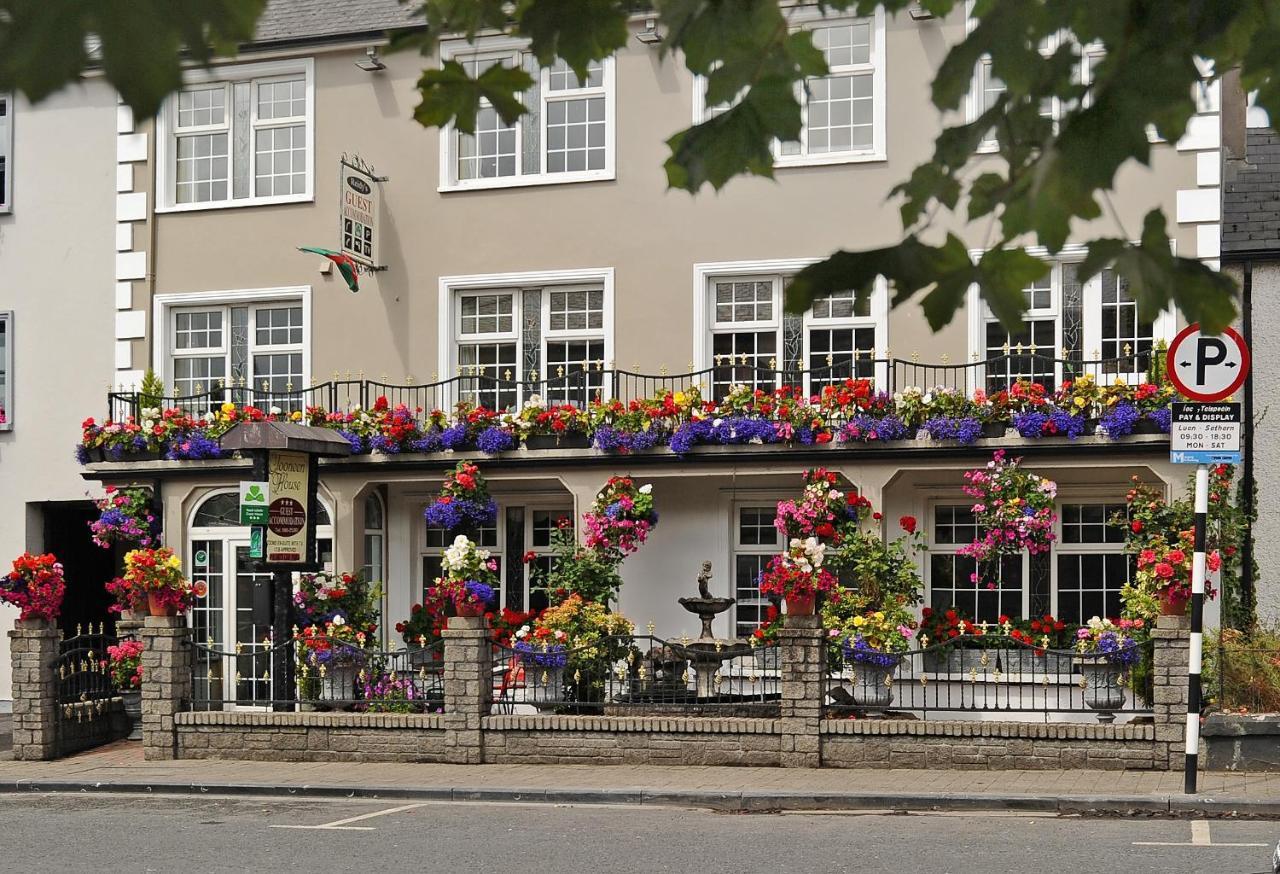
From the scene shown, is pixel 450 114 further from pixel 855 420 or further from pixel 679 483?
pixel 679 483

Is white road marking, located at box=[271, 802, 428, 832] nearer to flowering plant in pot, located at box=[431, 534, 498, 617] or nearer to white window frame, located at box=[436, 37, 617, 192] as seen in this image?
flowering plant in pot, located at box=[431, 534, 498, 617]

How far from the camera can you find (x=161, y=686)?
54.7 feet

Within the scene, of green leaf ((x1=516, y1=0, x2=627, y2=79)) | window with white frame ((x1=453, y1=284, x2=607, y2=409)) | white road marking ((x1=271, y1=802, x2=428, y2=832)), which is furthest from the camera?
window with white frame ((x1=453, y1=284, x2=607, y2=409))

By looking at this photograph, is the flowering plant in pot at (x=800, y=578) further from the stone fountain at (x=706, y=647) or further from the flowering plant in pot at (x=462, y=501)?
the flowering plant in pot at (x=462, y=501)

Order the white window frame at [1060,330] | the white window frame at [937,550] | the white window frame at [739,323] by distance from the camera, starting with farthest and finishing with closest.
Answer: the white window frame at [739,323] < the white window frame at [937,550] < the white window frame at [1060,330]

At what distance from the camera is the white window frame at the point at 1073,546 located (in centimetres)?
1919

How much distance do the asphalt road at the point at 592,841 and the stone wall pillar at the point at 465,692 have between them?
84.1 inches

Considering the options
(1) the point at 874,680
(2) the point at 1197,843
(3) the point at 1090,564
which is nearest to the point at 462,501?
(1) the point at 874,680

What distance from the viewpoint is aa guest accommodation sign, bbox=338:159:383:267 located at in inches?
795

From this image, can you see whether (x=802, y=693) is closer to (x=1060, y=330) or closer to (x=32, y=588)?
(x=1060, y=330)

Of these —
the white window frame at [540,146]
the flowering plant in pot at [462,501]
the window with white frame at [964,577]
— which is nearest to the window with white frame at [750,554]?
the window with white frame at [964,577]

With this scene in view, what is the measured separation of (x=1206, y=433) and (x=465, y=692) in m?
6.90

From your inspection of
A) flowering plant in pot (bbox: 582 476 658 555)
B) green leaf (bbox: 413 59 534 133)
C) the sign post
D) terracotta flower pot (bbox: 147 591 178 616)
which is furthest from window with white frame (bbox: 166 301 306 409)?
green leaf (bbox: 413 59 534 133)

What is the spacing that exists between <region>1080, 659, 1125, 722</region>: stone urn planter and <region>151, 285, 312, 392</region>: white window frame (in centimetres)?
1036
